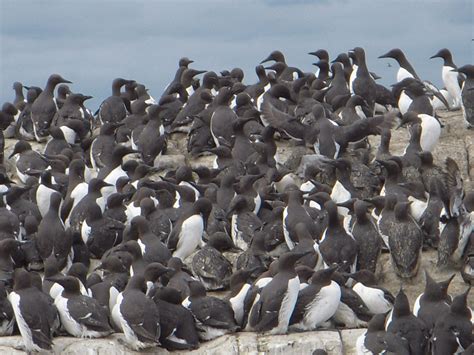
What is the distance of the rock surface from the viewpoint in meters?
16.9

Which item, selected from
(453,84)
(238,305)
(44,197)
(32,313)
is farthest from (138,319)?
(453,84)

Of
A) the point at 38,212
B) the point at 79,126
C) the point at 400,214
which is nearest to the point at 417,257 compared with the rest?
the point at 400,214

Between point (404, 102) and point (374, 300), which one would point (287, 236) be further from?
point (404, 102)

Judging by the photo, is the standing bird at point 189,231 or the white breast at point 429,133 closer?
the standing bird at point 189,231

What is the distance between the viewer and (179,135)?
79.8ft

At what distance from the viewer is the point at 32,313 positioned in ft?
55.1

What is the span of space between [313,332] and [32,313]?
313 centimetres

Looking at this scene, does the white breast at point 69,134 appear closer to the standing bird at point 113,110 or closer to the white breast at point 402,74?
the standing bird at point 113,110

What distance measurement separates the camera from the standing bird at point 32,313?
16.7 meters

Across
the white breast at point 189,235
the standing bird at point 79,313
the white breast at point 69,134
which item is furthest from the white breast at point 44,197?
the standing bird at point 79,313

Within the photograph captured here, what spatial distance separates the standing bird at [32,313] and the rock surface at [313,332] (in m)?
0.24

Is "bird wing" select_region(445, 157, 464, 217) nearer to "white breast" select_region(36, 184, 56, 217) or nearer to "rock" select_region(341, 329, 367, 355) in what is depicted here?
"rock" select_region(341, 329, 367, 355)

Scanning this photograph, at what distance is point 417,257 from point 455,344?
108 inches

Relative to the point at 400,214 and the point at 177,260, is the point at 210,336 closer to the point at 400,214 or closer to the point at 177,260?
the point at 177,260
